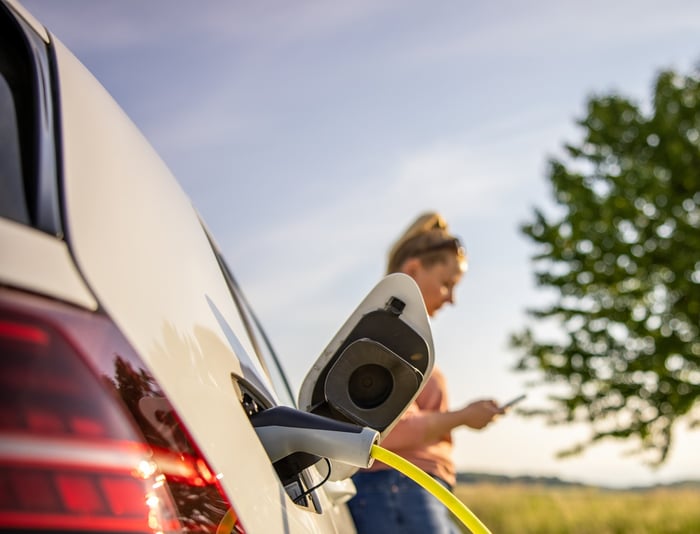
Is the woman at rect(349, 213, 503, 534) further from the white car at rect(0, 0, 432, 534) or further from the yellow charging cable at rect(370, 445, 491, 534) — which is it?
the white car at rect(0, 0, 432, 534)

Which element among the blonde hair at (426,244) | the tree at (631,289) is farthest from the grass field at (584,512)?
the blonde hair at (426,244)

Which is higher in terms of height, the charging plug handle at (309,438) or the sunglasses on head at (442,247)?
the sunglasses on head at (442,247)

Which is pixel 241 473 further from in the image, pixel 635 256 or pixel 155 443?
pixel 635 256

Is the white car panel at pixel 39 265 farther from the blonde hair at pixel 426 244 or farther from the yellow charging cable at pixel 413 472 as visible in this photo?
the blonde hair at pixel 426 244

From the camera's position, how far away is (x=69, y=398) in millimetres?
772

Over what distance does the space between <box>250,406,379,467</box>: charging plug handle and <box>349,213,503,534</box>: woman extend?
54.6 inches

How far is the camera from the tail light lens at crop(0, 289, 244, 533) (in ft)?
2.37

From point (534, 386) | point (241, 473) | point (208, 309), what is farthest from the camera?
point (534, 386)

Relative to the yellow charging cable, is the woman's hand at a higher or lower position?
higher

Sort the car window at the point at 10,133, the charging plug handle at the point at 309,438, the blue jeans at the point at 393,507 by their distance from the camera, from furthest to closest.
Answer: the blue jeans at the point at 393,507
the charging plug handle at the point at 309,438
the car window at the point at 10,133

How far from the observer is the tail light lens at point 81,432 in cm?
72

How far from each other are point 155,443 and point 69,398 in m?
0.13

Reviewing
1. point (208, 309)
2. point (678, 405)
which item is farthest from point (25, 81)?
point (678, 405)

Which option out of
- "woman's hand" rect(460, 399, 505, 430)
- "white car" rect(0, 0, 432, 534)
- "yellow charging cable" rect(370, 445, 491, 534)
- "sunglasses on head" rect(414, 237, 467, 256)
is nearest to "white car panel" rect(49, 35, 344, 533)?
"white car" rect(0, 0, 432, 534)
